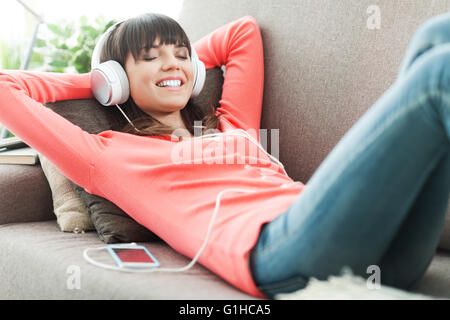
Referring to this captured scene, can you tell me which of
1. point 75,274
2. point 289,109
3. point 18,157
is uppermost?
point 289,109

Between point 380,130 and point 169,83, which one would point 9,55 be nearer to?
Result: point 169,83

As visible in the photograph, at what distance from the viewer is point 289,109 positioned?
149 cm

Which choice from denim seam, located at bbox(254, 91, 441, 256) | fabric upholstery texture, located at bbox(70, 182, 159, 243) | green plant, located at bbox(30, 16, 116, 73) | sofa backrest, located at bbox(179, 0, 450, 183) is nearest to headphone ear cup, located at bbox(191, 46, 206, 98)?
sofa backrest, located at bbox(179, 0, 450, 183)

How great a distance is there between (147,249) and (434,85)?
28.3 inches

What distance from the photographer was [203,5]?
A: 5.73ft

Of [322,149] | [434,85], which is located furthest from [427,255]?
[322,149]

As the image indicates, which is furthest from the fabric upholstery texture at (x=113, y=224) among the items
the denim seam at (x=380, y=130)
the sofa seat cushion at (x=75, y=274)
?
the denim seam at (x=380, y=130)

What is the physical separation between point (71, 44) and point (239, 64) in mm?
1059

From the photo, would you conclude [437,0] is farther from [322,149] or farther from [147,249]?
[147,249]

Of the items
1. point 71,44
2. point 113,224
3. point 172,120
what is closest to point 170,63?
point 172,120

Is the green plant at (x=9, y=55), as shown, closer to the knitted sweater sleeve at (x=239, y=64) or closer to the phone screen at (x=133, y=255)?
the knitted sweater sleeve at (x=239, y=64)

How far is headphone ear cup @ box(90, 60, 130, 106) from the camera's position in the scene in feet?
4.19

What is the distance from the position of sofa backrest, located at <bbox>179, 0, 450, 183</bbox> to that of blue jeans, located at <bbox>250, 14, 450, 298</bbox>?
21.6 inches
